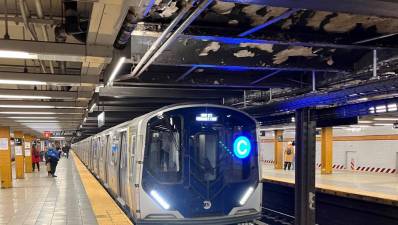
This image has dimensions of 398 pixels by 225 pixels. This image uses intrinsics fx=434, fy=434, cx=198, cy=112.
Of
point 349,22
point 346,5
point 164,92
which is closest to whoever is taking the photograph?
point 346,5

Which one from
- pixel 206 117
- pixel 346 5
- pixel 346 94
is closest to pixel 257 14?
pixel 346 5

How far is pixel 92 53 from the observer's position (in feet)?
18.7

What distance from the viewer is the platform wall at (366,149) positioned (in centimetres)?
2328

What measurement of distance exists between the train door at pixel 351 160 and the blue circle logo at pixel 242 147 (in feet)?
68.7

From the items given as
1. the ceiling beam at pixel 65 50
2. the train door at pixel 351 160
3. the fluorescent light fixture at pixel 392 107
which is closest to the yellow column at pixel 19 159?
the ceiling beam at pixel 65 50

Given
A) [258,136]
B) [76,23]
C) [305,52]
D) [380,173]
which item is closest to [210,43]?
[305,52]

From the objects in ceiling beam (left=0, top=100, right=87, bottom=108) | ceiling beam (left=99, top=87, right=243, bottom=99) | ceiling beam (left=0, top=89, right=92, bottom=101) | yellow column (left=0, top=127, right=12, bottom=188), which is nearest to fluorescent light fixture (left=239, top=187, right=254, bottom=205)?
ceiling beam (left=99, top=87, right=243, bottom=99)

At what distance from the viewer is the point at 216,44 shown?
5.89m

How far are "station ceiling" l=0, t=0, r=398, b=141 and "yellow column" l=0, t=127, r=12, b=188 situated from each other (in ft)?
33.6

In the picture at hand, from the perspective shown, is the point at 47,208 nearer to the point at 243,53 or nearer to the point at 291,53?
the point at 243,53

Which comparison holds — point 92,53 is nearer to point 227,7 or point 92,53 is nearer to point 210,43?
point 210,43

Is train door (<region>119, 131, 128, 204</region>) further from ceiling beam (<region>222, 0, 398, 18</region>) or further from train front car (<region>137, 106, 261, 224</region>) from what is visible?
ceiling beam (<region>222, 0, 398, 18</region>)

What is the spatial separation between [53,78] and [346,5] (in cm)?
591

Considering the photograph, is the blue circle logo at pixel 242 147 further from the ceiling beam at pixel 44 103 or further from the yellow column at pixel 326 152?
the yellow column at pixel 326 152
